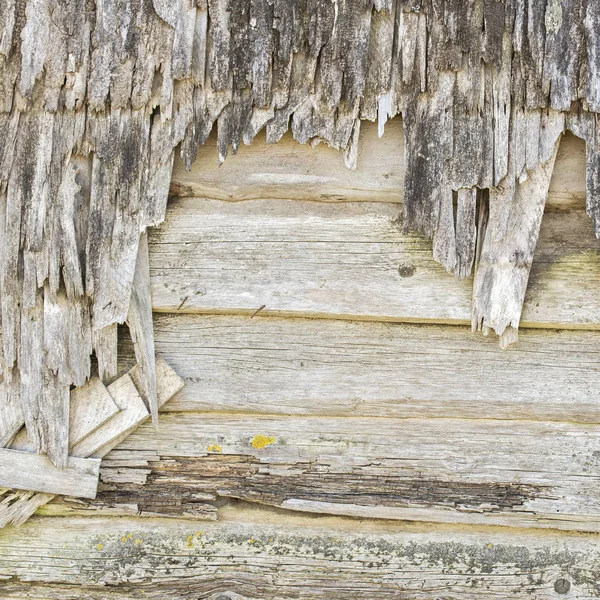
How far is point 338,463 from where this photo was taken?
203cm

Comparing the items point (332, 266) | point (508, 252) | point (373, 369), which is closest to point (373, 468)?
point (373, 369)

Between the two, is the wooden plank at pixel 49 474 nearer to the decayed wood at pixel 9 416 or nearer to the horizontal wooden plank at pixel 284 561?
the decayed wood at pixel 9 416

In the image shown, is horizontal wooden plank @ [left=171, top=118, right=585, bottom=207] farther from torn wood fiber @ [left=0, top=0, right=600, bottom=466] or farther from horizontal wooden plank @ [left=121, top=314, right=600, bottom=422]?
horizontal wooden plank @ [left=121, top=314, right=600, bottom=422]

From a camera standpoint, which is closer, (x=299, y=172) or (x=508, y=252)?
(x=508, y=252)

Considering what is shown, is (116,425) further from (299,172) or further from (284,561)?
(299,172)

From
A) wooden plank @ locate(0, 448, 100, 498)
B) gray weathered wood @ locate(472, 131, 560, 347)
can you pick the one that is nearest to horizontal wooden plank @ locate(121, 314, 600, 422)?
gray weathered wood @ locate(472, 131, 560, 347)

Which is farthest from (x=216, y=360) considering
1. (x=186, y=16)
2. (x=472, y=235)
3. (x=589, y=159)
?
(x=589, y=159)

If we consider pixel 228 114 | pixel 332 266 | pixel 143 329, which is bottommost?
pixel 143 329

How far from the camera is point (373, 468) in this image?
6.64 ft

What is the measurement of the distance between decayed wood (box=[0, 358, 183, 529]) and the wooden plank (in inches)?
1.5

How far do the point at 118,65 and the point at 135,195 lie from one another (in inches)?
14.8

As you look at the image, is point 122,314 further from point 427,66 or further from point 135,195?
point 427,66

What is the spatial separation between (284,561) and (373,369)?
25.5 inches

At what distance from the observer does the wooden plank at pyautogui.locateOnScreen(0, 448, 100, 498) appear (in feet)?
6.51
